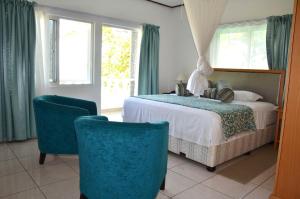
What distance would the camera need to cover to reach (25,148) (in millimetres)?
3432

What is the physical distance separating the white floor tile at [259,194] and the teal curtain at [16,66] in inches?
126

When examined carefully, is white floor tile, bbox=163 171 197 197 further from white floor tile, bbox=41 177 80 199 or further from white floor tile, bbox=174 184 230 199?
white floor tile, bbox=41 177 80 199

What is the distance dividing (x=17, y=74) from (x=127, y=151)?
269 cm

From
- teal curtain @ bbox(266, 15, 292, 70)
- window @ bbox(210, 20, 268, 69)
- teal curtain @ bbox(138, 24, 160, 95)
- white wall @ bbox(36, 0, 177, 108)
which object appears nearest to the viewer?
teal curtain @ bbox(266, 15, 292, 70)

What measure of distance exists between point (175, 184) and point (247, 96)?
230 centimetres

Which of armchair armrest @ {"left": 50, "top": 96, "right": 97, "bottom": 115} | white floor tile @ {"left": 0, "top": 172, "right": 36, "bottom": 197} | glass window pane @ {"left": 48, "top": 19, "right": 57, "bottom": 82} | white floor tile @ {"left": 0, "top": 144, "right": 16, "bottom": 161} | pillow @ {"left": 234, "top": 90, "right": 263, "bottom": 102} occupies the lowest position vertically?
white floor tile @ {"left": 0, "top": 172, "right": 36, "bottom": 197}

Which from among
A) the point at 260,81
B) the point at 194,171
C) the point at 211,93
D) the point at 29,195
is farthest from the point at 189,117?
the point at 260,81

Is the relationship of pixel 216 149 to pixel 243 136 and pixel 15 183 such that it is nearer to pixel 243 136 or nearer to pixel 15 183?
pixel 243 136

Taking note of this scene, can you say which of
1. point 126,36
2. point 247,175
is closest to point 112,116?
point 126,36

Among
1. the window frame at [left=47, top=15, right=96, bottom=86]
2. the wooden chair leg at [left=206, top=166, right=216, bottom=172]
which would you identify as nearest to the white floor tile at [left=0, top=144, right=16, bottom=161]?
the window frame at [left=47, top=15, right=96, bottom=86]

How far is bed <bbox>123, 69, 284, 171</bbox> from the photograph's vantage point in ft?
9.39

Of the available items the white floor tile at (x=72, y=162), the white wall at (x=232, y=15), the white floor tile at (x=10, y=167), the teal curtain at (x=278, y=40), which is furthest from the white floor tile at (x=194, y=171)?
the white wall at (x=232, y=15)

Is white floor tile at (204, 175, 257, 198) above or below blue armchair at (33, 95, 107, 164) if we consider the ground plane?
below

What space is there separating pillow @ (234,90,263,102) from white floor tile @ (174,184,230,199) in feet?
7.03
